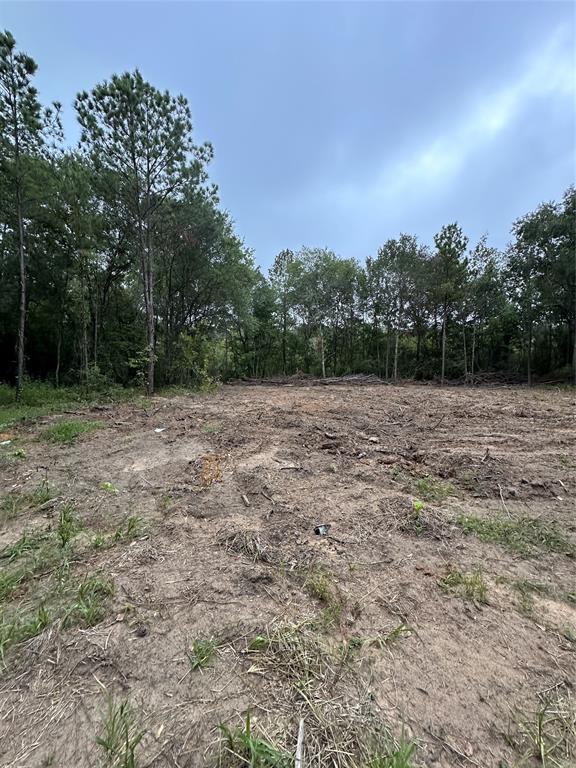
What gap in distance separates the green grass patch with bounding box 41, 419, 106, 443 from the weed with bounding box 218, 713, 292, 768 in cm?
488

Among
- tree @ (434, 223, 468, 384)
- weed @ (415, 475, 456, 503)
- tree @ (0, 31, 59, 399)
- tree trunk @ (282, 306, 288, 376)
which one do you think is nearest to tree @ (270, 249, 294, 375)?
tree trunk @ (282, 306, 288, 376)

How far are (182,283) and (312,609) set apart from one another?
685 inches

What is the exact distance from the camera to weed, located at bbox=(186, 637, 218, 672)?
4.12 ft

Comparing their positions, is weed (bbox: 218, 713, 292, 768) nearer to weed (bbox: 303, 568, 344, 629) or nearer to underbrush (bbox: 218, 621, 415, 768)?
underbrush (bbox: 218, 621, 415, 768)

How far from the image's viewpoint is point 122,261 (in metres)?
15.3

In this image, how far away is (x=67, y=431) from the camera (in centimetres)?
511

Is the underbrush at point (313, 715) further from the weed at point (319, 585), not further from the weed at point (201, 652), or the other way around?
the weed at point (319, 585)

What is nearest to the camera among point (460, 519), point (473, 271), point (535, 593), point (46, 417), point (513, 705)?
point (513, 705)

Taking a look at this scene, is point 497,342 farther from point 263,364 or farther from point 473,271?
point 263,364

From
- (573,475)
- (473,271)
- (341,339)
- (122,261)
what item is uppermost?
(473,271)

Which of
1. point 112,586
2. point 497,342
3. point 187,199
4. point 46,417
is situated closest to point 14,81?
point 187,199

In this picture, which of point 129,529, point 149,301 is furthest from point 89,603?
point 149,301

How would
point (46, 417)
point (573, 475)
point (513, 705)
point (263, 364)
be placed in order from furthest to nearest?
point (263, 364) → point (46, 417) → point (573, 475) → point (513, 705)

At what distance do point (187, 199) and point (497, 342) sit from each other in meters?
22.9
